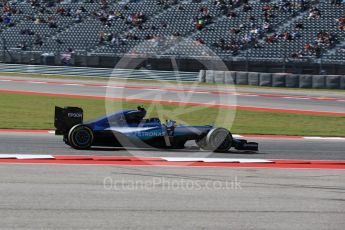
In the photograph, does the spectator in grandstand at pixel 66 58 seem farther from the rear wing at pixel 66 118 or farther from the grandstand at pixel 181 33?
the rear wing at pixel 66 118

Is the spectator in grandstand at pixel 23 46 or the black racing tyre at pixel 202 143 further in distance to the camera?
the spectator in grandstand at pixel 23 46

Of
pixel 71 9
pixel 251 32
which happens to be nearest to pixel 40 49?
pixel 71 9

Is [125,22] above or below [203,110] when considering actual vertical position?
above

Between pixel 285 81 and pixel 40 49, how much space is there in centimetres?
1895

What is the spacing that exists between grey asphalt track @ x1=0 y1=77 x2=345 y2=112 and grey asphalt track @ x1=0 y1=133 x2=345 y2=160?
391 inches

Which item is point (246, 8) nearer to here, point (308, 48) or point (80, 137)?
point (308, 48)

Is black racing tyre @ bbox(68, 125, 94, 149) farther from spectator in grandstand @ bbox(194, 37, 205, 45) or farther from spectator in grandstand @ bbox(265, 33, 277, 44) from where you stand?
spectator in grandstand @ bbox(194, 37, 205, 45)

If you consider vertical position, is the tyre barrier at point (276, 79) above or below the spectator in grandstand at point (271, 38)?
below

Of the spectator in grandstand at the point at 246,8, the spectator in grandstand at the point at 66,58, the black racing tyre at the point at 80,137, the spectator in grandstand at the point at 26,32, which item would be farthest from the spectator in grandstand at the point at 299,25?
the black racing tyre at the point at 80,137

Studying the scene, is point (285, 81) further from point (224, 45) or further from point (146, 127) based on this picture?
point (146, 127)

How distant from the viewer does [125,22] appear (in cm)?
4662

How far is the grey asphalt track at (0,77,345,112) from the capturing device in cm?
2756

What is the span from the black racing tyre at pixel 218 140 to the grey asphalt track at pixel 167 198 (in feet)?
7.39

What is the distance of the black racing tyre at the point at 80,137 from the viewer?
44.7 ft
